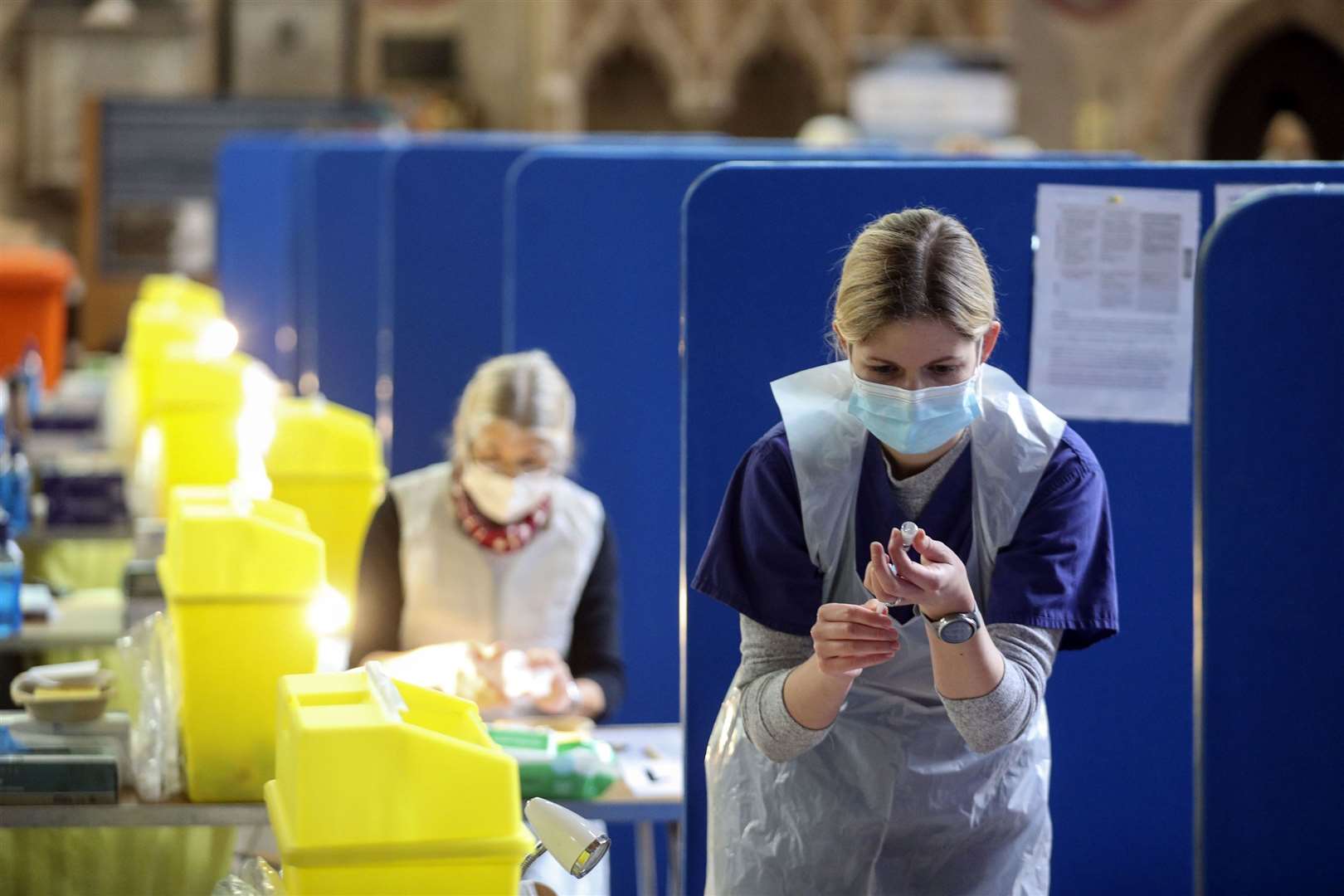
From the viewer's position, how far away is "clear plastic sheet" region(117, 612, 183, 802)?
246cm

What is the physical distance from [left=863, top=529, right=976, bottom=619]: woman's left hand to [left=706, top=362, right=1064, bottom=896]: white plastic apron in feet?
0.40

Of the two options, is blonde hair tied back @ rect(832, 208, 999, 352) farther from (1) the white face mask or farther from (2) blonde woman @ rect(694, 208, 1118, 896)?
(1) the white face mask

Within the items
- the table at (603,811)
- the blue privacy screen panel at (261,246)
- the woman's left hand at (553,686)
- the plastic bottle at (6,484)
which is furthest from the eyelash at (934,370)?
the blue privacy screen panel at (261,246)

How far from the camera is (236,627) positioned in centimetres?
239

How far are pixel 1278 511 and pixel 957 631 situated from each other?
0.44 m

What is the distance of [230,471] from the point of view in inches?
182

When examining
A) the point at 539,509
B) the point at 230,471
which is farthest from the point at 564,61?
the point at 539,509

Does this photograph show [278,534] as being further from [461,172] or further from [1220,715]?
[461,172]

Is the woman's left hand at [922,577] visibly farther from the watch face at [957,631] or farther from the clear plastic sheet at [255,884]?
the clear plastic sheet at [255,884]

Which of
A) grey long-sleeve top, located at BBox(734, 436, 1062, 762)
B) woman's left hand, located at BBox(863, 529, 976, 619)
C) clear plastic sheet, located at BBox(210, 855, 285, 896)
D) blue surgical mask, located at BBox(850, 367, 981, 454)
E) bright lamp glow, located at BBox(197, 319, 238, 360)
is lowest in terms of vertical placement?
clear plastic sheet, located at BBox(210, 855, 285, 896)

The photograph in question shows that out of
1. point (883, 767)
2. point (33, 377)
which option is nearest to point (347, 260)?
point (33, 377)

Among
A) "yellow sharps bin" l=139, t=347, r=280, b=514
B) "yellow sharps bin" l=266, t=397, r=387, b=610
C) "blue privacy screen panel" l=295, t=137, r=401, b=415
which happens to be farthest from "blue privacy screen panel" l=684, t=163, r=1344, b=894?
"blue privacy screen panel" l=295, t=137, r=401, b=415

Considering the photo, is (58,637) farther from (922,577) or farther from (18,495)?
(922,577)

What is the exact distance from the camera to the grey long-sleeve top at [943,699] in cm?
170
